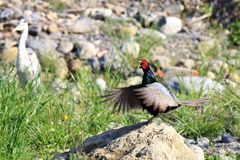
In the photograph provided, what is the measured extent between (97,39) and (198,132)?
4400 millimetres

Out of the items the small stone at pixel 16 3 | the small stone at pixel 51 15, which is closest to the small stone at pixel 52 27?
the small stone at pixel 51 15

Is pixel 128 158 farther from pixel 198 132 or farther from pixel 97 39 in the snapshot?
pixel 97 39

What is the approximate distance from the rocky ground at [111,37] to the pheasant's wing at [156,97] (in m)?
2.56

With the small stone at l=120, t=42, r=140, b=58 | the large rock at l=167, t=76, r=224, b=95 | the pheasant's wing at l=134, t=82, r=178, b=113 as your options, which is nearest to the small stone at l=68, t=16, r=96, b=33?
the small stone at l=120, t=42, r=140, b=58

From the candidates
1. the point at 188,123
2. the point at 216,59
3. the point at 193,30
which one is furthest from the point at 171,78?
Answer: the point at 193,30

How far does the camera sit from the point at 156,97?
3275 millimetres

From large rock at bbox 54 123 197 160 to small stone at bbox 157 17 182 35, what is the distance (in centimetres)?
609

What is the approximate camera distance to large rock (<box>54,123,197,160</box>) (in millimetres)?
3039

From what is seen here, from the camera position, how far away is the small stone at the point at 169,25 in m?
9.35

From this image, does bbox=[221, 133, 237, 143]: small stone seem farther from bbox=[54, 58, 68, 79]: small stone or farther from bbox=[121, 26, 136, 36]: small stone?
bbox=[121, 26, 136, 36]: small stone

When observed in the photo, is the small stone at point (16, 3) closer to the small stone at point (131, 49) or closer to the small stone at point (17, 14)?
the small stone at point (17, 14)

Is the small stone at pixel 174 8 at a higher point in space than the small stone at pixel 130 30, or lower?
higher

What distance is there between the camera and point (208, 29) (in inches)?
389

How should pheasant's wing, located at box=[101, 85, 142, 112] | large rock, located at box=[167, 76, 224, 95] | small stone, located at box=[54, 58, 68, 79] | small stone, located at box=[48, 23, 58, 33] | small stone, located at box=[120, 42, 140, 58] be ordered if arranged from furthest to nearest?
1. small stone, located at box=[48, 23, 58, 33]
2. small stone, located at box=[120, 42, 140, 58]
3. small stone, located at box=[54, 58, 68, 79]
4. large rock, located at box=[167, 76, 224, 95]
5. pheasant's wing, located at box=[101, 85, 142, 112]
